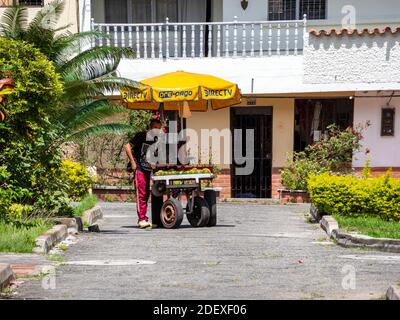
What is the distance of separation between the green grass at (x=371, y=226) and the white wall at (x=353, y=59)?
811 centimetres

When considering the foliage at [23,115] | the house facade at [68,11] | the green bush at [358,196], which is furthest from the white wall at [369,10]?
the foliage at [23,115]

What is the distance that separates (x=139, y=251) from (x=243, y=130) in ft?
39.8

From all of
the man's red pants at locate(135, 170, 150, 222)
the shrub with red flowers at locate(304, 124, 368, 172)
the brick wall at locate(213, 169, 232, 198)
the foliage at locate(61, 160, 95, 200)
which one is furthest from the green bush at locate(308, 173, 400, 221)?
the brick wall at locate(213, 169, 232, 198)

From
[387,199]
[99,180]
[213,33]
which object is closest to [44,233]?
[387,199]

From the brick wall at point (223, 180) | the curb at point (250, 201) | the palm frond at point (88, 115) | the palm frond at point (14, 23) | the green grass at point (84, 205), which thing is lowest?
the curb at point (250, 201)

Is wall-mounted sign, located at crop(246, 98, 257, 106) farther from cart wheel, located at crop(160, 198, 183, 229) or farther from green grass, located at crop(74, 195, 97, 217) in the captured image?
cart wheel, located at crop(160, 198, 183, 229)

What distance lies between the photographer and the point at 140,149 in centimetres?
1447

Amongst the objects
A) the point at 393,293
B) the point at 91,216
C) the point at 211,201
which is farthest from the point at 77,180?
the point at 393,293

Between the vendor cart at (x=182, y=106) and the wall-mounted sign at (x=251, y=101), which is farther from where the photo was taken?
the wall-mounted sign at (x=251, y=101)

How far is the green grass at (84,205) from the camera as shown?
15844 mm

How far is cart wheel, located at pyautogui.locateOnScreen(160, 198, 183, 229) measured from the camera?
1448 cm

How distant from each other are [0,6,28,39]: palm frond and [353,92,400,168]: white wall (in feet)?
34.3

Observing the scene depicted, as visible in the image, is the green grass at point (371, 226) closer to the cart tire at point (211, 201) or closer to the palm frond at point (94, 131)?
the cart tire at point (211, 201)

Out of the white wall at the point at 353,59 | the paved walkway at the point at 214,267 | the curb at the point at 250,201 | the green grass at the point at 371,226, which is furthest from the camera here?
the white wall at the point at 353,59
